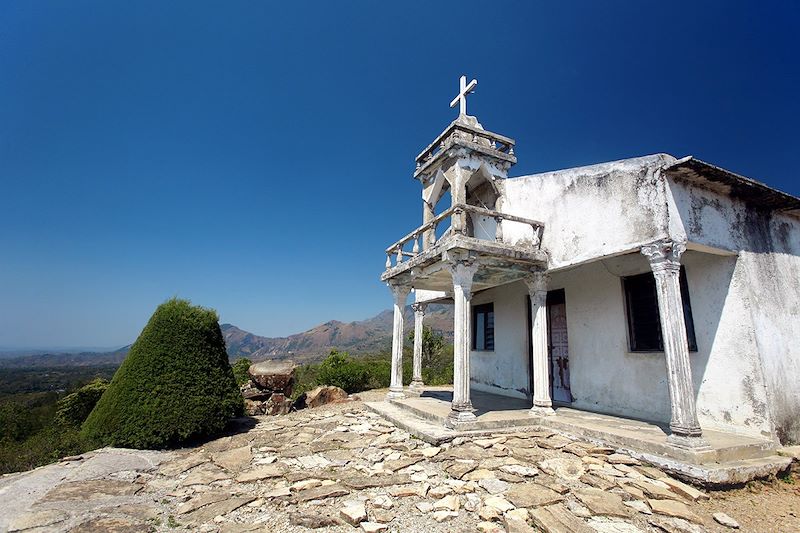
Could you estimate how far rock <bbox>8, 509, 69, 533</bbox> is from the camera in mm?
4488

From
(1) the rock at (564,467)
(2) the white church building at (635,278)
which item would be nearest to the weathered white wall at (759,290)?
Result: (2) the white church building at (635,278)

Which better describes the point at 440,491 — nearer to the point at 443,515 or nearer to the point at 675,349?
the point at 443,515

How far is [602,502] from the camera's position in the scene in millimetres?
5137

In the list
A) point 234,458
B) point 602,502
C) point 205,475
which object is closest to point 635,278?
point 602,502

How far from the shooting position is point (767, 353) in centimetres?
746

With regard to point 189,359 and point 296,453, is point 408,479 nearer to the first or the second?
point 296,453

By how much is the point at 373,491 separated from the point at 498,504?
1.73 m

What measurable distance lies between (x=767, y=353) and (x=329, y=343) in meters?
108

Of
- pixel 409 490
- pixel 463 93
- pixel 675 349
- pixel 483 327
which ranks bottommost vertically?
pixel 409 490

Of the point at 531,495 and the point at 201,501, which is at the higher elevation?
the point at 531,495

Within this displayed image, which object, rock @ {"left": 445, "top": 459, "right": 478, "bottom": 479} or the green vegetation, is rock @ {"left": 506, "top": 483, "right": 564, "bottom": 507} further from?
the green vegetation

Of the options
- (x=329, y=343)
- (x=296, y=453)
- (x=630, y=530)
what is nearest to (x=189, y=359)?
(x=296, y=453)

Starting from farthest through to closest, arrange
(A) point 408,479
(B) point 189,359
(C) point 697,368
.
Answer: (B) point 189,359, (C) point 697,368, (A) point 408,479

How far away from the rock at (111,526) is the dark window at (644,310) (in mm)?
9798
